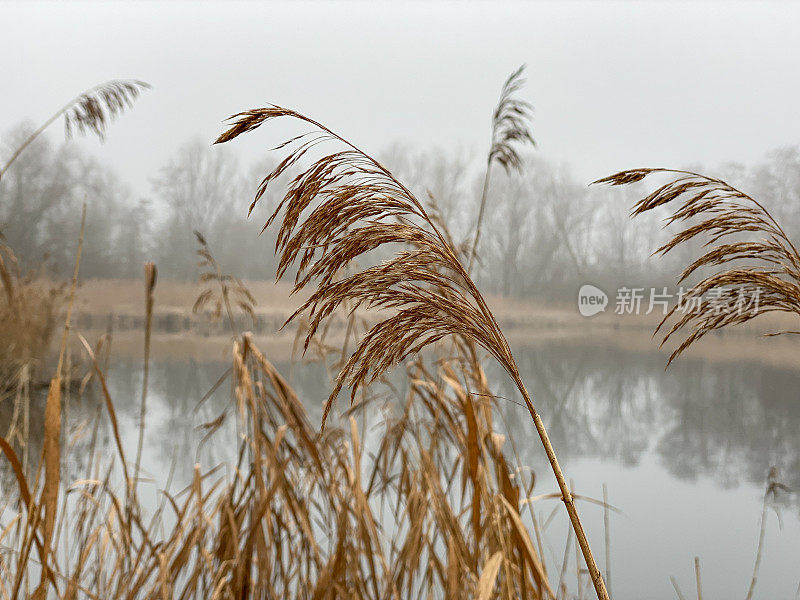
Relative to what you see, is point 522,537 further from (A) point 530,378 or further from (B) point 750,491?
(B) point 750,491

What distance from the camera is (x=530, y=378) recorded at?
2539 millimetres

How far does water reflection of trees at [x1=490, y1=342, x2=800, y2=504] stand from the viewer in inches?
103

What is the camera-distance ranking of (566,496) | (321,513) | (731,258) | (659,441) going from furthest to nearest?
(659,441), (321,513), (731,258), (566,496)

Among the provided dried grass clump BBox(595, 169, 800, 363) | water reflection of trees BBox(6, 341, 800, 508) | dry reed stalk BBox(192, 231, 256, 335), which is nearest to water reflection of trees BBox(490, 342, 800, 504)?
water reflection of trees BBox(6, 341, 800, 508)

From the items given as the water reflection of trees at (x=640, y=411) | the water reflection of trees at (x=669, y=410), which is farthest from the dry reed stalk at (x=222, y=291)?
the water reflection of trees at (x=669, y=410)

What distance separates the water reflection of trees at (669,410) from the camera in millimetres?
2604

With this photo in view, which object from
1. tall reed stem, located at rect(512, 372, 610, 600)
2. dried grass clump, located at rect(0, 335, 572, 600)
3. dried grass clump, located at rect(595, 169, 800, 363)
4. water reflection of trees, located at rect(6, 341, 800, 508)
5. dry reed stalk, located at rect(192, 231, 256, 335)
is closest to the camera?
tall reed stem, located at rect(512, 372, 610, 600)

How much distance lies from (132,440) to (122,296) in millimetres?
1076

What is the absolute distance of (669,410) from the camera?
2.91m

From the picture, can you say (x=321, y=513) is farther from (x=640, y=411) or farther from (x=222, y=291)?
(x=640, y=411)

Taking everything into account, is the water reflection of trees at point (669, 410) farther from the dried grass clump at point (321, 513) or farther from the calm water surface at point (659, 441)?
the dried grass clump at point (321, 513)

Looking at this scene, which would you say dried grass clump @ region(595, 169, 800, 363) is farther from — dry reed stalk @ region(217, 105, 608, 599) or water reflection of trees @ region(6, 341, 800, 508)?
water reflection of trees @ region(6, 341, 800, 508)

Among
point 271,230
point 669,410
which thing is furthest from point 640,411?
point 271,230

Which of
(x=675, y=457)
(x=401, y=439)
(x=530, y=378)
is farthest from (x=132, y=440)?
(x=675, y=457)
